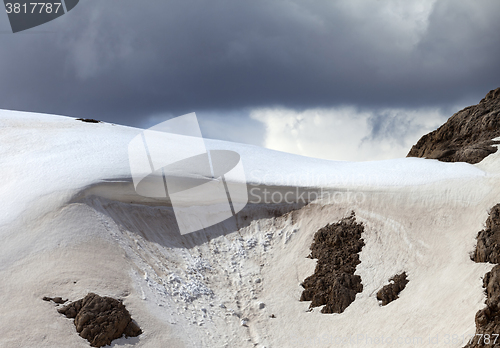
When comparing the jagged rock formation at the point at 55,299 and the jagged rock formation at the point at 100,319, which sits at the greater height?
the jagged rock formation at the point at 55,299

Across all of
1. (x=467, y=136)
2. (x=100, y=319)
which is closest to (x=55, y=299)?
(x=100, y=319)

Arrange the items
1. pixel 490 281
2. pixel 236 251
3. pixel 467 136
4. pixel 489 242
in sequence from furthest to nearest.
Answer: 1. pixel 467 136
2. pixel 236 251
3. pixel 489 242
4. pixel 490 281

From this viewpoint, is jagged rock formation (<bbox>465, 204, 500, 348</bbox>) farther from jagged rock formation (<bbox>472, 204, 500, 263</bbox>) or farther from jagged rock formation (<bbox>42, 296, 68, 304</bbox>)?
jagged rock formation (<bbox>42, 296, 68, 304</bbox>)

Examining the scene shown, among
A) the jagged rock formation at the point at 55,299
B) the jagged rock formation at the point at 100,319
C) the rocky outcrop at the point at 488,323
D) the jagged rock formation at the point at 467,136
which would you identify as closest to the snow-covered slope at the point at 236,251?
the jagged rock formation at the point at 55,299

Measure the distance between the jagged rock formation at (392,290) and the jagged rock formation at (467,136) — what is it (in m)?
7.76

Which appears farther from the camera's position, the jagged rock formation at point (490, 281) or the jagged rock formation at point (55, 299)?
the jagged rock formation at point (55, 299)

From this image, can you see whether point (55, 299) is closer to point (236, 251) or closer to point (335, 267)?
point (236, 251)

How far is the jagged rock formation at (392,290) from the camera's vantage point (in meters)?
13.8

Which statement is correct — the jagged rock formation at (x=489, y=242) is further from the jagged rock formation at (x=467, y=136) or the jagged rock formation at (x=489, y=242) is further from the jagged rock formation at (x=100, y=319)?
the jagged rock formation at (x=100, y=319)

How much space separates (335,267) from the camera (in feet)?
50.3

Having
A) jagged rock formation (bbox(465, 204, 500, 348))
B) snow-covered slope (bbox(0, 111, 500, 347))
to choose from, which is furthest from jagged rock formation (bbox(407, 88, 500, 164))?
jagged rock formation (bbox(465, 204, 500, 348))

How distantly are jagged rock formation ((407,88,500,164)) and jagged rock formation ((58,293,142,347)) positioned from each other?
49.7ft

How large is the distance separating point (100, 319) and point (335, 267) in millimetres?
7664

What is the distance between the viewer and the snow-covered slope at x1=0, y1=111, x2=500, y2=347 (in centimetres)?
1241
